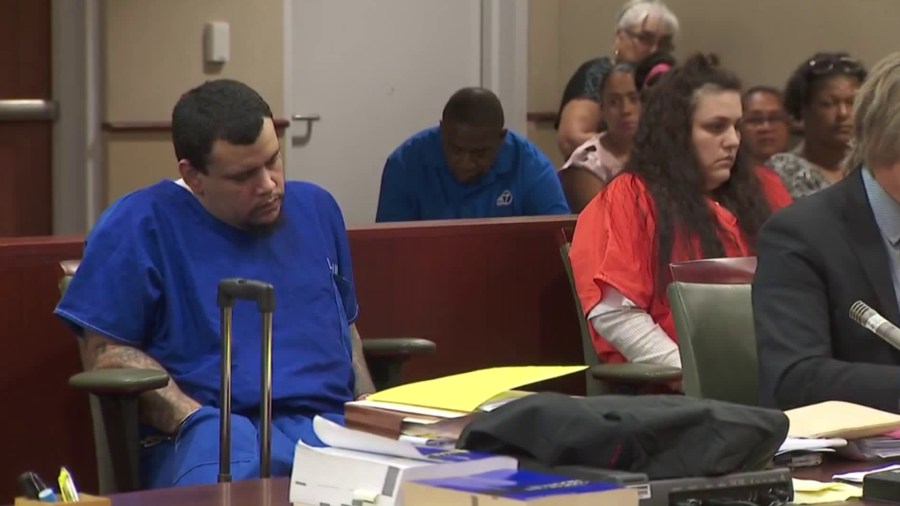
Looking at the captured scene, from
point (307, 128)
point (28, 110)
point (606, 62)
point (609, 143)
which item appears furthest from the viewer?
point (307, 128)

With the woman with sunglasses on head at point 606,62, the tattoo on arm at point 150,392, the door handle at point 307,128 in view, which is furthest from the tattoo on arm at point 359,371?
the door handle at point 307,128

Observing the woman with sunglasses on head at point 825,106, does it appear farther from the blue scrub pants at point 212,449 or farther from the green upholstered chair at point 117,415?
the green upholstered chair at point 117,415

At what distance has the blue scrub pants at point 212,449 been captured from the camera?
2812mm

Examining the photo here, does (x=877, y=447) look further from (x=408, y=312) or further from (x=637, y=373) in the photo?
(x=408, y=312)

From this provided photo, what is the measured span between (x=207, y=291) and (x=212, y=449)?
0.31 meters

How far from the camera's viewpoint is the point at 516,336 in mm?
4254

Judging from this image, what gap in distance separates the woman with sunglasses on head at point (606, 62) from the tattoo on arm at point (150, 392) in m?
3.38

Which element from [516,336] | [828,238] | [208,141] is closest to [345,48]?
[516,336]

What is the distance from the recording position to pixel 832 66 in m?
5.30

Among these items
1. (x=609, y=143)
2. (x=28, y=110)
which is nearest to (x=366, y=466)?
(x=609, y=143)

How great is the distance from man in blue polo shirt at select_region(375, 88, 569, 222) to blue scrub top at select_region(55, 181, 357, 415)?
1818 millimetres

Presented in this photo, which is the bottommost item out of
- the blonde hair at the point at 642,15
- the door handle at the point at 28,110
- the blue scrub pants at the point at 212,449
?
the blue scrub pants at the point at 212,449

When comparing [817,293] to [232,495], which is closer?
[232,495]

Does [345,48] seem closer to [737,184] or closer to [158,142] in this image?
[158,142]
